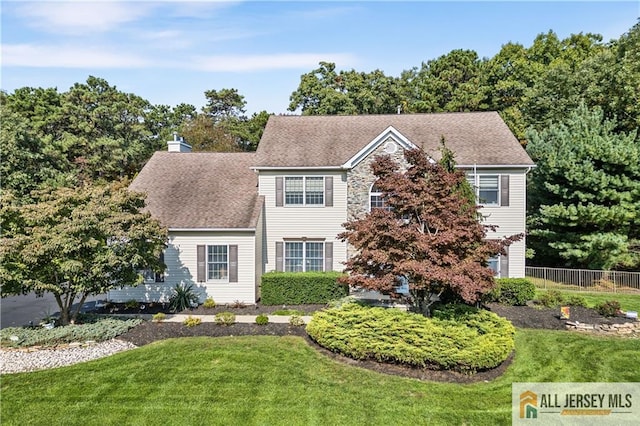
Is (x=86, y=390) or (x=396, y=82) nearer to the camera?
(x=86, y=390)

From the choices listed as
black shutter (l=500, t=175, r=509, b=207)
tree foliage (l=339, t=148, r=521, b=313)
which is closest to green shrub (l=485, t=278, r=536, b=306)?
black shutter (l=500, t=175, r=509, b=207)

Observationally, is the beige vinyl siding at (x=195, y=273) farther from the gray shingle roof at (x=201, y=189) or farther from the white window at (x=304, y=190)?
the white window at (x=304, y=190)

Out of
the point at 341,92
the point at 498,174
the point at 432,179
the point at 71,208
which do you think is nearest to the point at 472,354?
the point at 432,179

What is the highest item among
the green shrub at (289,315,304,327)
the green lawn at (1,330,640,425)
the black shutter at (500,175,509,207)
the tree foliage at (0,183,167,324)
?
the black shutter at (500,175,509,207)

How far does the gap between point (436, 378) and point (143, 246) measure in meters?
10.7

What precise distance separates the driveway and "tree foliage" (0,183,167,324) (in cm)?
264

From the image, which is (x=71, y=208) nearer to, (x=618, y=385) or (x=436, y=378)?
(x=436, y=378)

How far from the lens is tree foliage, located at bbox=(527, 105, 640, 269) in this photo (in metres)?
20.2

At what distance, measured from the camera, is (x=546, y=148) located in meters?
22.8

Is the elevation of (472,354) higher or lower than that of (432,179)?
lower

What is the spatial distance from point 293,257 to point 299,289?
2.28 m

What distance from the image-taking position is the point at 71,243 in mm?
12633

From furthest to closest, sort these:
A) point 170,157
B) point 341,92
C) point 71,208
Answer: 1. point 341,92
2. point 170,157
3. point 71,208

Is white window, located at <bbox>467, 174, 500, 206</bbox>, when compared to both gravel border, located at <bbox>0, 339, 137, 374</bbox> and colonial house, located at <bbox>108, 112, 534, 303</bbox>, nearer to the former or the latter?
colonial house, located at <bbox>108, 112, 534, 303</bbox>
